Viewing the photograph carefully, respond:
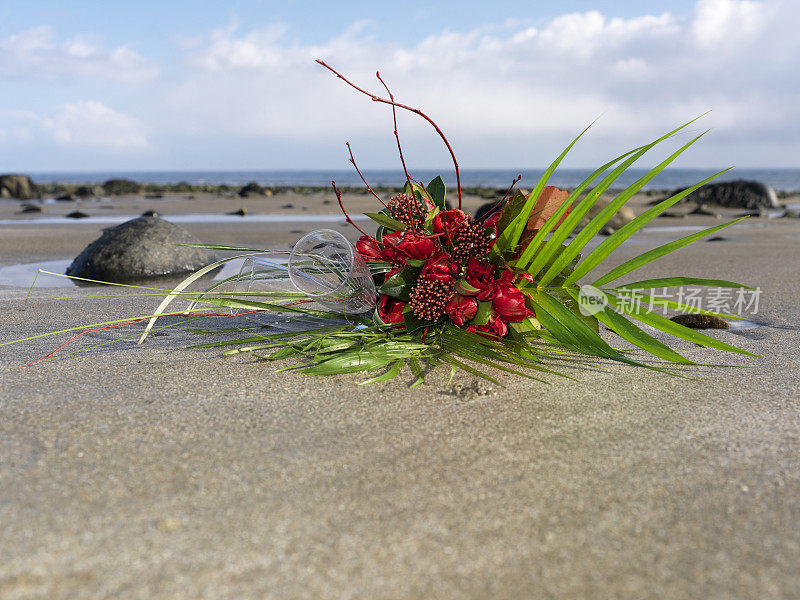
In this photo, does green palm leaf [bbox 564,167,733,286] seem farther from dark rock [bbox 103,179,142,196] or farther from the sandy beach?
dark rock [bbox 103,179,142,196]

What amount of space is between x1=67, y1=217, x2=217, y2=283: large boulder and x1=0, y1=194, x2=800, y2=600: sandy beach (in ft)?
8.38

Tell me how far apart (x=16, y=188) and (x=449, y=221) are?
74.1ft

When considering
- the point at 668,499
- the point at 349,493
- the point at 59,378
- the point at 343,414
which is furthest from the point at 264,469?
the point at 59,378

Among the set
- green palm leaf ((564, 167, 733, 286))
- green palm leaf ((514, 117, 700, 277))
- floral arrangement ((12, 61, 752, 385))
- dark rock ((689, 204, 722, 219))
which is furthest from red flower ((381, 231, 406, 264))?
dark rock ((689, 204, 722, 219))

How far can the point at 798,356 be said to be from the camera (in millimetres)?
2088

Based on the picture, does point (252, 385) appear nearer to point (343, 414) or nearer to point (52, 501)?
point (343, 414)

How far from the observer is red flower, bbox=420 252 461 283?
1761mm

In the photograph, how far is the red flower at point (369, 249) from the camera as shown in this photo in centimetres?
192

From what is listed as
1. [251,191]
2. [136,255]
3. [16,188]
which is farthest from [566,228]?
[16,188]

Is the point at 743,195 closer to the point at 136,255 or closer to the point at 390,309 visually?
the point at 136,255

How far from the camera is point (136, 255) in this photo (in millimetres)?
4418

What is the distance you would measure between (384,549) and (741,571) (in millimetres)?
530

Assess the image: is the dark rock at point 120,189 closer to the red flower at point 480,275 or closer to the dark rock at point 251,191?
the dark rock at point 251,191

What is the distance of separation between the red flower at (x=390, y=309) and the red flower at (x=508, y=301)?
0.30 m
